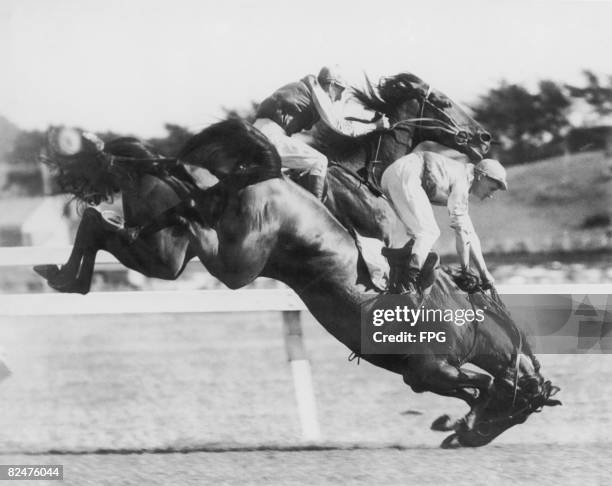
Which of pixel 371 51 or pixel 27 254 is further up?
pixel 371 51

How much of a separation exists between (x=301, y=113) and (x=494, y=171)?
34.2 inches

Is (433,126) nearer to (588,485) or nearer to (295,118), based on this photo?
(295,118)

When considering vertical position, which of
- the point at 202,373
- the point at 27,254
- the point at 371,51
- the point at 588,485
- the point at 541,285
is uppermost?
the point at 371,51

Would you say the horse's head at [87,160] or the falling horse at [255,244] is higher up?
the horse's head at [87,160]

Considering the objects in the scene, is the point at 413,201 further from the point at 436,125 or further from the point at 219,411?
the point at 219,411

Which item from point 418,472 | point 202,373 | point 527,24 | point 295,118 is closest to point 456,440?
point 418,472

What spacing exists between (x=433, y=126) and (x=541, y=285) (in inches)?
32.9

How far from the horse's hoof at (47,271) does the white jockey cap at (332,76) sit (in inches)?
53.9

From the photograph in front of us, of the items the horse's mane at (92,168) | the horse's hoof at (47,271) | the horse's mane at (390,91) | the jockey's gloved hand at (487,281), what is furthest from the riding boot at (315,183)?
the horse's hoof at (47,271)

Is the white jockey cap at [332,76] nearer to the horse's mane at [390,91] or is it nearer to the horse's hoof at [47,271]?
the horse's mane at [390,91]

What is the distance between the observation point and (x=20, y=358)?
411cm

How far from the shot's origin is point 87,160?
4.03 meters

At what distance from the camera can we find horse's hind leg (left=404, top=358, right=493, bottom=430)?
4.17m

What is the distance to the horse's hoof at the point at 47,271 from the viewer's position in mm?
4078
